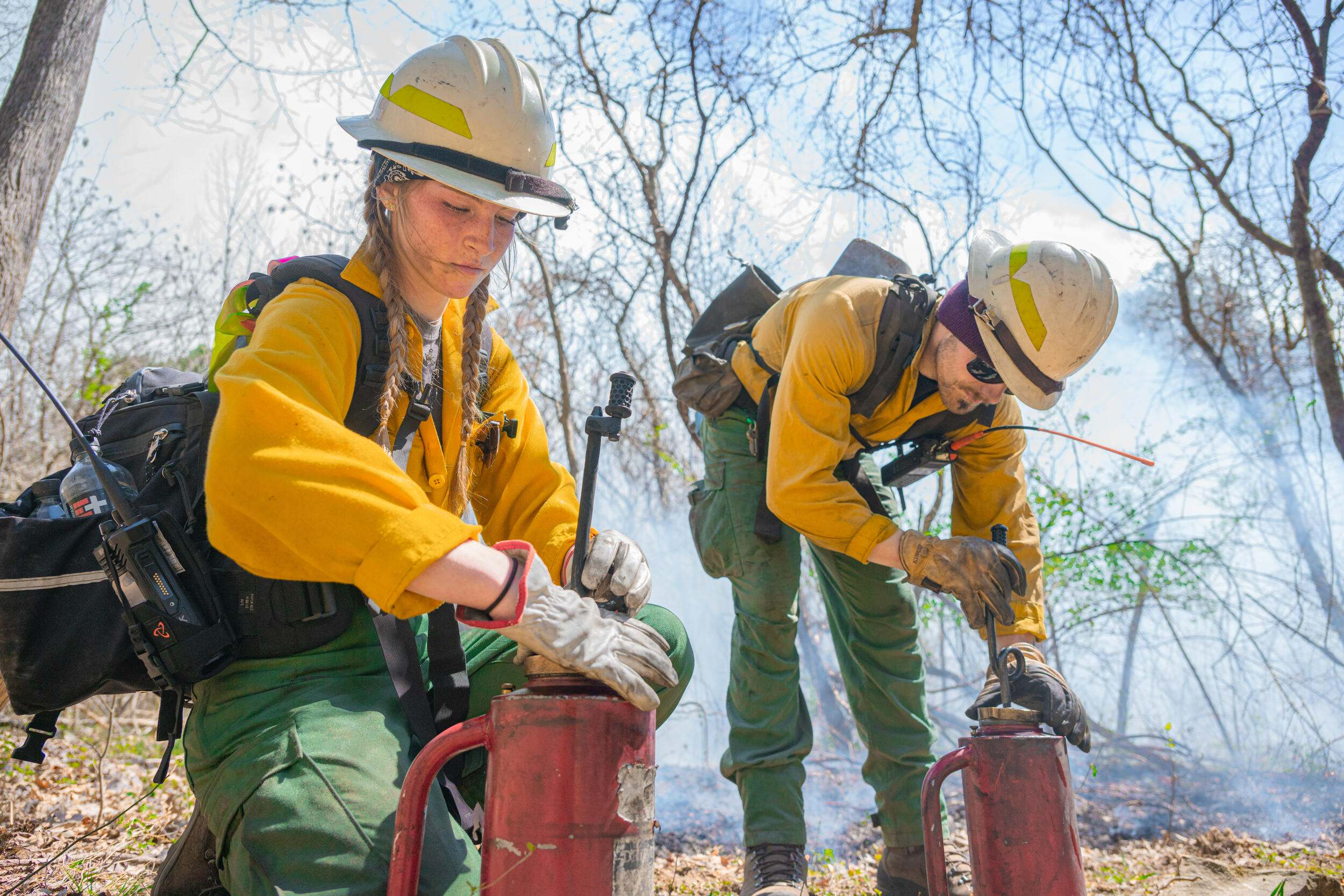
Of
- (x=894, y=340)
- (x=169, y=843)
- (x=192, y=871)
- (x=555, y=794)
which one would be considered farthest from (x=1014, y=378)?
(x=169, y=843)

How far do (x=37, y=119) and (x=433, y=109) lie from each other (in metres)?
2.62

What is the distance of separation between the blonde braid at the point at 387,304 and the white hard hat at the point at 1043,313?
1737mm

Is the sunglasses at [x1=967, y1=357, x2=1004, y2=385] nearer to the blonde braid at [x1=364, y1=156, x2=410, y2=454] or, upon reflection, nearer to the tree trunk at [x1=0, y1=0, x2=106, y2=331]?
the blonde braid at [x1=364, y1=156, x2=410, y2=454]

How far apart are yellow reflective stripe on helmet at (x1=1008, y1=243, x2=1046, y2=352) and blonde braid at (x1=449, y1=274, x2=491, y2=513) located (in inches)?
60.3

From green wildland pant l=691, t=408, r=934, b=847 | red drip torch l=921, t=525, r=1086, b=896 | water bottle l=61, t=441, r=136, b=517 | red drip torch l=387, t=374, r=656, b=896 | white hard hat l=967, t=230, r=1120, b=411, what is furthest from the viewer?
green wildland pant l=691, t=408, r=934, b=847

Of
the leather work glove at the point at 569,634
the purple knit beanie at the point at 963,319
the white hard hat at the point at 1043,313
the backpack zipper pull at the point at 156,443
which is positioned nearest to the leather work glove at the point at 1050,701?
the white hard hat at the point at 1043,313

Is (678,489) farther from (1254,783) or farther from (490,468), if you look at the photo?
(490,468)

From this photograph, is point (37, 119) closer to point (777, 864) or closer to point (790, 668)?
point (790, 668)

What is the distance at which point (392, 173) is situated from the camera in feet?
6.91

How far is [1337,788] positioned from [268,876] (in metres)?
5.34

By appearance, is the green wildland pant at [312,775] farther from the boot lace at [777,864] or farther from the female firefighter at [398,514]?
the boot lace at [777,864]

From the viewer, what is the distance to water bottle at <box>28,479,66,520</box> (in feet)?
6.23

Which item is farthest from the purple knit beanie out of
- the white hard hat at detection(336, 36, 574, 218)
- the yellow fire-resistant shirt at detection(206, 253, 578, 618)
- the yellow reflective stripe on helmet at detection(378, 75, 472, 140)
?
the yellow fire-resistant shirt at detection(206, 253, 578, 618)

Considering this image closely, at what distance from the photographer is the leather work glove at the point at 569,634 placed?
5.15 ft
